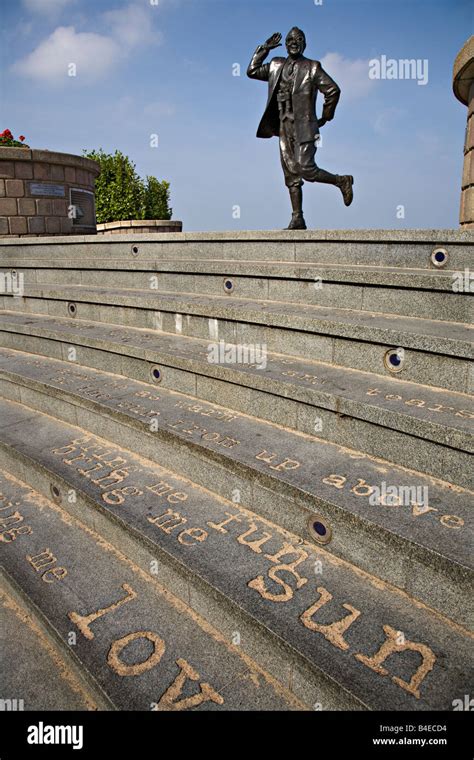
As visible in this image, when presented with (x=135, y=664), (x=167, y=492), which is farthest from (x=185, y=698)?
(x=167, y=492)

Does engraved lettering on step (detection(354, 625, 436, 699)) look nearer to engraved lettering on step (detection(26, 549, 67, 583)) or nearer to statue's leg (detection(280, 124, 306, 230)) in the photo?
engraved lettering on step (detection(26, 549, 67, 583))

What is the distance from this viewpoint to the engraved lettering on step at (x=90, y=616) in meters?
3.04

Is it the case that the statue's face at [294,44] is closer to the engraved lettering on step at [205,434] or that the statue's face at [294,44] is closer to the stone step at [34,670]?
the engraved lettering on step at [205,434]

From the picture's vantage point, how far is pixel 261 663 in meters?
2.76

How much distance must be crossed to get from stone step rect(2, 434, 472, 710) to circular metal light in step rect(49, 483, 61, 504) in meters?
0.13

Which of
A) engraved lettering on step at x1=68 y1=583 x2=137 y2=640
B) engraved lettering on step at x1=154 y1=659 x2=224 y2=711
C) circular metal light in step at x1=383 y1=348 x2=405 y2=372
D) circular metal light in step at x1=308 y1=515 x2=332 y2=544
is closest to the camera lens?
engraved lettering on step at x1=154 y1=659 x2=224 y2=711

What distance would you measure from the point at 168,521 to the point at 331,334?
2309mm

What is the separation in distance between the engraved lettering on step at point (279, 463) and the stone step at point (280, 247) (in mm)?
2934

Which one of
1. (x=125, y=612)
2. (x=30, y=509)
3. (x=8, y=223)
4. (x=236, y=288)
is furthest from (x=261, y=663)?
(x=8, y=223)

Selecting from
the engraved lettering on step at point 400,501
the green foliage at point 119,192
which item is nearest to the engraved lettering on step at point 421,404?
the engraved lettering on step at point 400,501

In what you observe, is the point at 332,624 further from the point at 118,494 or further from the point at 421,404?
the point at 118,494

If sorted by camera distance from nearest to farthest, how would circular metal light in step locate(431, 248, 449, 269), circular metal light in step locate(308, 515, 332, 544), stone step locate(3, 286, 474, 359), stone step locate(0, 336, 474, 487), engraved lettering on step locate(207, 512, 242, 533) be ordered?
circular metal light in step locate(308, 515, 332, 544) < stone step locate(0, 336, 474, 487) < engraved lettering on step locate(207, 512, 242, 533) < stone step locate(3, 286, 474, 359) < circular metal light in step locate(431, 248, 449, 269)

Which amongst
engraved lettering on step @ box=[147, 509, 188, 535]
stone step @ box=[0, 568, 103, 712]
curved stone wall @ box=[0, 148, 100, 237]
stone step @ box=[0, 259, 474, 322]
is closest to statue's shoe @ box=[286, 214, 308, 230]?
stone step @ box=[0, 259, 474, 322]

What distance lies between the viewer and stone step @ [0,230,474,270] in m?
5.27
